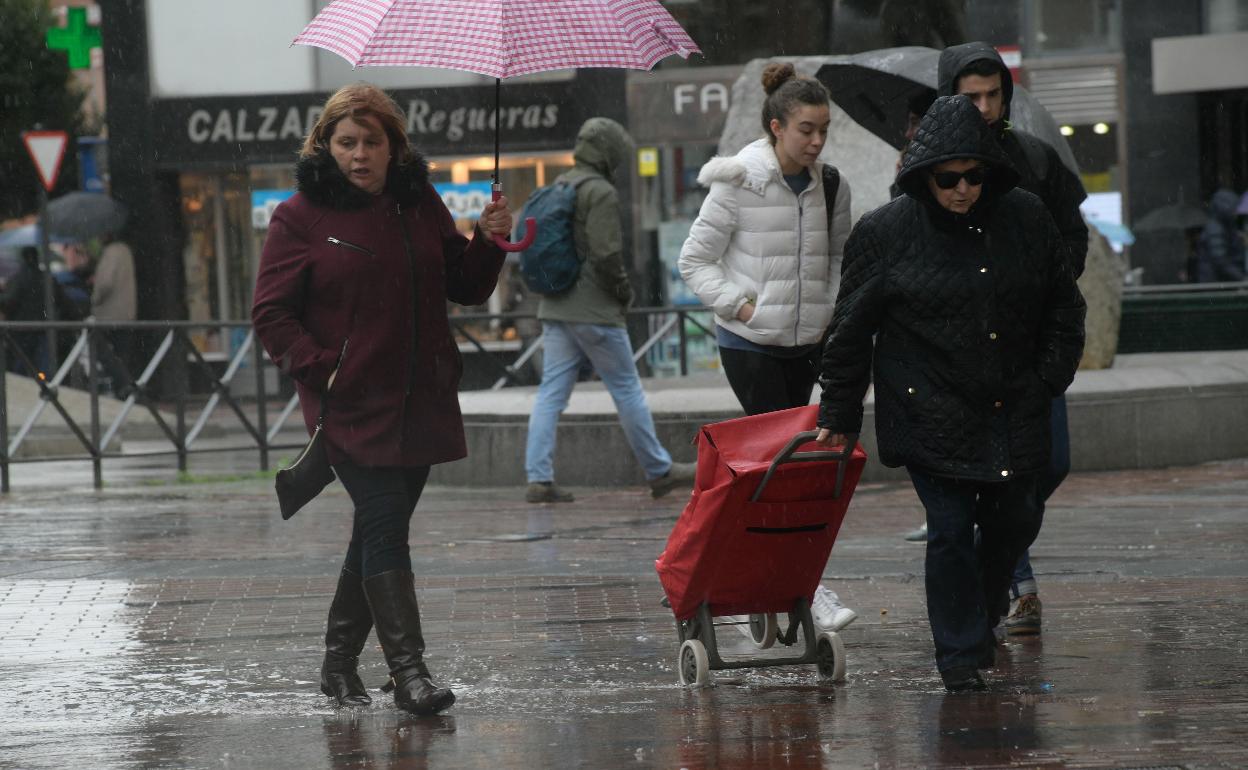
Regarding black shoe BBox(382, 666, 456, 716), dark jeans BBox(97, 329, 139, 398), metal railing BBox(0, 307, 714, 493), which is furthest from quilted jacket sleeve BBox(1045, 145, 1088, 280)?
dark jeans BBox(97, 329, 139, 398)

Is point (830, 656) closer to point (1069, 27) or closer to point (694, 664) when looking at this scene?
point (694, 664)

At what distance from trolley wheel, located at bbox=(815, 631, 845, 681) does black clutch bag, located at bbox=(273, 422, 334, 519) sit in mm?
1506

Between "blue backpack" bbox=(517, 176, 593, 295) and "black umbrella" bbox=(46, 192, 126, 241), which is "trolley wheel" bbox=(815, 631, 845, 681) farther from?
"black umbrella" bbox=(46, 192, 126, 241)

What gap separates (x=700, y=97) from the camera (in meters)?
22.6

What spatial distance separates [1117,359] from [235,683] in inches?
366

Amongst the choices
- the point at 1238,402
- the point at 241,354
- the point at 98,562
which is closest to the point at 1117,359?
the point at 1238,402

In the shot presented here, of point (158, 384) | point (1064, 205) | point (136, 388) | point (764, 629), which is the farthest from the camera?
point (136, 388)

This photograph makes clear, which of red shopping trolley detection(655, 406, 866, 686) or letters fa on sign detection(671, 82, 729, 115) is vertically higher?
letters fa on sign detection(671, 82, 729, 115)

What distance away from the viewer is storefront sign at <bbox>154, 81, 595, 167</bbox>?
75.6ft

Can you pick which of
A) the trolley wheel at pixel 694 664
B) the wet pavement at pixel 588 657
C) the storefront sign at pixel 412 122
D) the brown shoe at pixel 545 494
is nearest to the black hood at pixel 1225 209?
the storefront sign at pixel 412 122

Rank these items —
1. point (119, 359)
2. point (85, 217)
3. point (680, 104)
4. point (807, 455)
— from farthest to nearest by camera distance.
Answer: point (85, 217) → point (680, 104) → point (119, 359) → point (807, 455)

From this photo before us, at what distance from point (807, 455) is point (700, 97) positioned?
1752cm

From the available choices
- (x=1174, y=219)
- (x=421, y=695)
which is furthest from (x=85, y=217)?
(x=421, y=695)

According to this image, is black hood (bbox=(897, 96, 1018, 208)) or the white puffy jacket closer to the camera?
black hood (bbox=(897, 96, 1018, 208))
